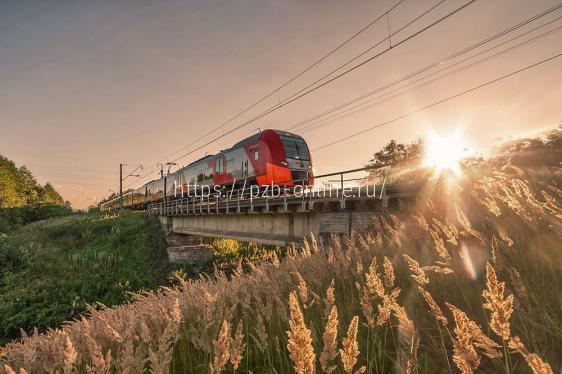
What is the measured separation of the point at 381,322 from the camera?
1.80m

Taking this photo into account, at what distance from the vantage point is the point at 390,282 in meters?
2.07

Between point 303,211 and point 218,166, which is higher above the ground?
point 218,166

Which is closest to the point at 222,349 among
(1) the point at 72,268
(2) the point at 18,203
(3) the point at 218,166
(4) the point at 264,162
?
(4) the point at 264,162

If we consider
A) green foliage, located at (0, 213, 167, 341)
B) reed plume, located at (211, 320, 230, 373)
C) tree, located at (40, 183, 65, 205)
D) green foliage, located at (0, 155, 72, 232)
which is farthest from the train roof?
tree, located at (40, 183, 65, 205)

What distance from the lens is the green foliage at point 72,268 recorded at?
1920 centimetres

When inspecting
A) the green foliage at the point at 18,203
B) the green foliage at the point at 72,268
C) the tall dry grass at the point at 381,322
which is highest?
the green foliage at the point at 18,203

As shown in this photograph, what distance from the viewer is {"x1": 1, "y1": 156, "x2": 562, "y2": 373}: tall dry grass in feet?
4.57

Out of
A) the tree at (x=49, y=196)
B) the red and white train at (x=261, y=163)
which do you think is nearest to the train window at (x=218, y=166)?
the red and white train at (x=261, y=163)

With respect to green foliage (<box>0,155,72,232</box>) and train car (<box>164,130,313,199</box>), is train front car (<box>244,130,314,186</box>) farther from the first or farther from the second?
green foliage (<box>0,155,72,232</box>)

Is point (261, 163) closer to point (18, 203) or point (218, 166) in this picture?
point (218, 166)

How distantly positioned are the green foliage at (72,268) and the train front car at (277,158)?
9.26 meters

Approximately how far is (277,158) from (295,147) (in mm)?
2204

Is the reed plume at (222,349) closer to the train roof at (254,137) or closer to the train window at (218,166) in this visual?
the train roof at (254,137)

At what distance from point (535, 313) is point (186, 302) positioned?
10.7ft
